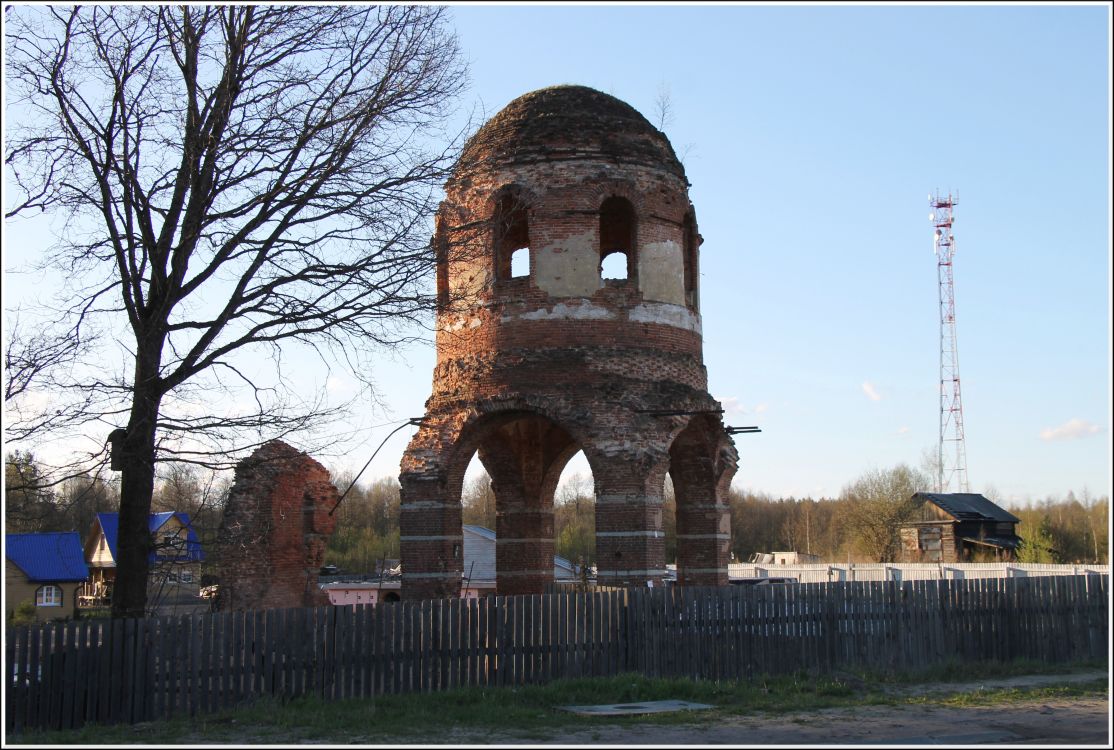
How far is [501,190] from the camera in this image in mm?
20547

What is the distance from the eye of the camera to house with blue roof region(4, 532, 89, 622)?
4506cm

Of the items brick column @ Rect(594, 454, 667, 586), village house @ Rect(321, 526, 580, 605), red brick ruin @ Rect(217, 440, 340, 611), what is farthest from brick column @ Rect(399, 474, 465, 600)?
village house @ Rect(321, 526, 580, 605)

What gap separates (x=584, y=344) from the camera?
1984cm

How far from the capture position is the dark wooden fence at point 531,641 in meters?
12.0

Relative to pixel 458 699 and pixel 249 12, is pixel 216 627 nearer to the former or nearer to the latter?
pixel 458 699

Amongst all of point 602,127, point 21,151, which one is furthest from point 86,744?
point 602,127

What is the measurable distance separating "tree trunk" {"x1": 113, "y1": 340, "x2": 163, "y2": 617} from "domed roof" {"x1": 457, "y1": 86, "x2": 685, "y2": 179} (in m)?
8.38

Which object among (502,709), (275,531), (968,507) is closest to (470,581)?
(275,531)

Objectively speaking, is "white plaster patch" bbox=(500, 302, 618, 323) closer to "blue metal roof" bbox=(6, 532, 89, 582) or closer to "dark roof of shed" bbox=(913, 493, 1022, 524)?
"blue metal roof" bbox=(6, 532, 89, 582)

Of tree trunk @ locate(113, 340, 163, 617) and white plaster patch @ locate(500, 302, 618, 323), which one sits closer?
tree trunk @ locate(113, 340, 163, 617)

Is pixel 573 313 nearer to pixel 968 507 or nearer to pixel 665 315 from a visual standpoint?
pixel 665 315

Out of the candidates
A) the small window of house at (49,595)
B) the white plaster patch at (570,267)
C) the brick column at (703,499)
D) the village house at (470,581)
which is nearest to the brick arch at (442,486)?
the white plaster patch at (570,267)

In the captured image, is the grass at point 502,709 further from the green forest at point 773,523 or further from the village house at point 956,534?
the village house at point 956,534

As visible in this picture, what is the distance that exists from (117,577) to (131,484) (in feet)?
3.54
